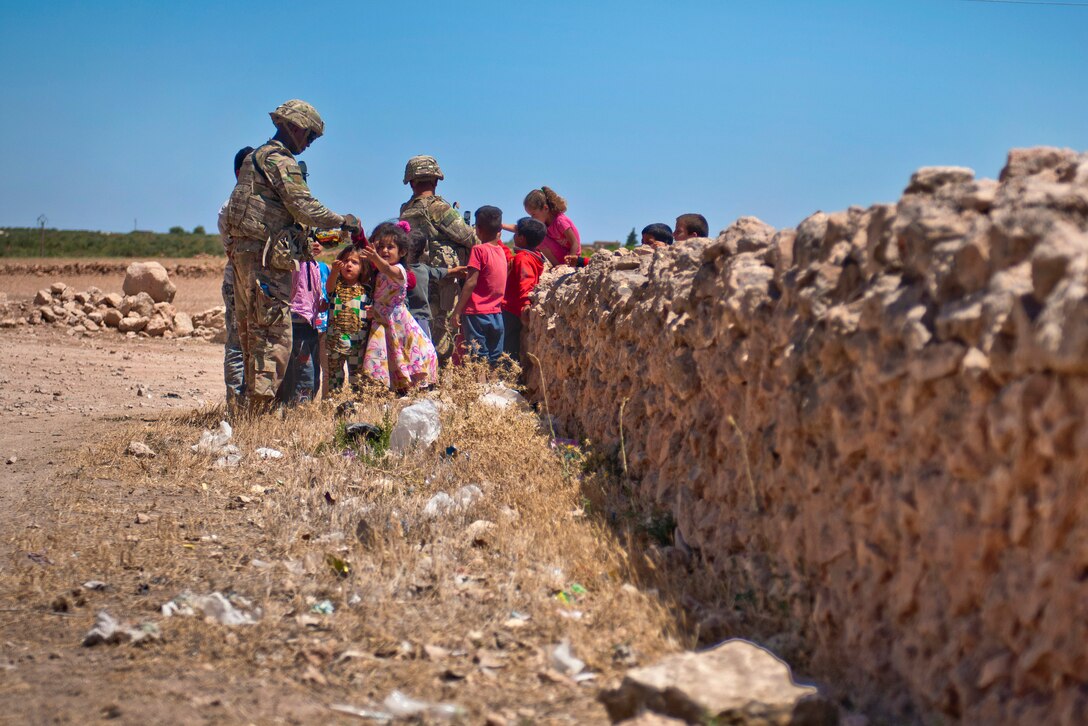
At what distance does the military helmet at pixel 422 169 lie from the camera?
8.60 meters

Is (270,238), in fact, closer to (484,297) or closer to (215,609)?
(484,297)

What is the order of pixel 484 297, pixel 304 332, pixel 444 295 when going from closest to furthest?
1. pixel 304 332
2. pixel 484 297
3. pixel 444 295

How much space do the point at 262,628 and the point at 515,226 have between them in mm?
5336

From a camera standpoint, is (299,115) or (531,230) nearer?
(299,115)

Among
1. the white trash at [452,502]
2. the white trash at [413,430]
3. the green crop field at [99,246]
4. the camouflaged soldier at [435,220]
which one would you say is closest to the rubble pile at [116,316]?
the camouflaged soldier at [435,220]

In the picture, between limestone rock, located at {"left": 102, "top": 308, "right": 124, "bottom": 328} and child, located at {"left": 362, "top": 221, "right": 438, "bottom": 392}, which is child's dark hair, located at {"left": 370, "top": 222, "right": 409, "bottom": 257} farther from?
limestone rock, located at {"left": 102, "top": 308, "right": 124, "bottom": 328}

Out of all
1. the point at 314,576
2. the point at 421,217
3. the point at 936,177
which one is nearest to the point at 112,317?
the point at 421,217

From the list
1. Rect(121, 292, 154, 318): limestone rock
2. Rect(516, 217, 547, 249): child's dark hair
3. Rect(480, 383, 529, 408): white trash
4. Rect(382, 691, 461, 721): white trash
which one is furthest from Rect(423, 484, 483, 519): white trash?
Rect(121, 292, 154, 318): limestone rock

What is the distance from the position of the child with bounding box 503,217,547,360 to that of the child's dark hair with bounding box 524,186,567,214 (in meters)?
0.31

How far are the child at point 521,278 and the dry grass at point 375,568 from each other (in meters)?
1.95

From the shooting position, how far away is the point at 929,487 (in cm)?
295

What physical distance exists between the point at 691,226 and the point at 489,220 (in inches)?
64.0

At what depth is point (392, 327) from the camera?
7.74 m

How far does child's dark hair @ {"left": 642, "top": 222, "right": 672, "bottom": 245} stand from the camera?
29.4 ft
